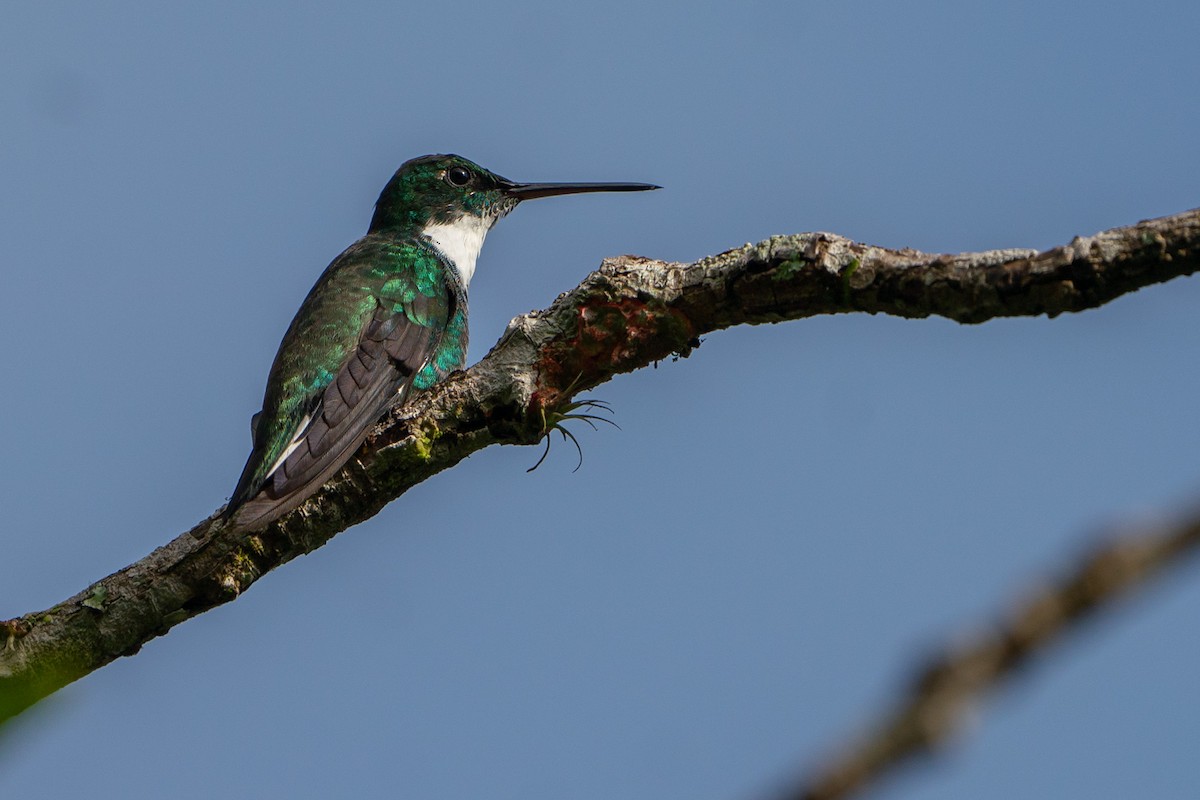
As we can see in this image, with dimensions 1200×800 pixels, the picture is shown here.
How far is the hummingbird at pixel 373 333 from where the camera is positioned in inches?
203

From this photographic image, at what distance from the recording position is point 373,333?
22.3 ft

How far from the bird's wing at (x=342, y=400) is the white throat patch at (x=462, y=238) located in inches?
45.1

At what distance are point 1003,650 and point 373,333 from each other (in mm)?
6363

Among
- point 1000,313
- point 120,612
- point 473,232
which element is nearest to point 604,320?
point 1000,313

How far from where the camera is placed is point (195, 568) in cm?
469

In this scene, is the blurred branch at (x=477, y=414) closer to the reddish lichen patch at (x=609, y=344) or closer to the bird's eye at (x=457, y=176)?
the reddish lichen patch at (x=609, y=344)

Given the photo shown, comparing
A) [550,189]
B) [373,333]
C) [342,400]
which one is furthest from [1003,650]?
[550,189]

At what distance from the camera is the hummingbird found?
203 inches

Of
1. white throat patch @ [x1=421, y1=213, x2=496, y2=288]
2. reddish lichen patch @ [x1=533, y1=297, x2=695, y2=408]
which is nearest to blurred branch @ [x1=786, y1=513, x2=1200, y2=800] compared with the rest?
reddish lichen patch @ [x1=533, y1=297, x2=695, y2=408]

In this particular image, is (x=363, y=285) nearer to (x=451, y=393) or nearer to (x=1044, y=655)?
(x=451, y=393)

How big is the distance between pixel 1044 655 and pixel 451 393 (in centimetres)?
416

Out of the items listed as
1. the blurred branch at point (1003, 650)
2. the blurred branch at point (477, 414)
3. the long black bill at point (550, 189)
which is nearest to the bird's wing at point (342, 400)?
the blurred branch at point (477, 414)

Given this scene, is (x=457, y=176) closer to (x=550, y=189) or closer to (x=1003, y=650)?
(x=550, y=189)

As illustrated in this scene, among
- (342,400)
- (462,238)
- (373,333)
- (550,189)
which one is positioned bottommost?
(342,400)
